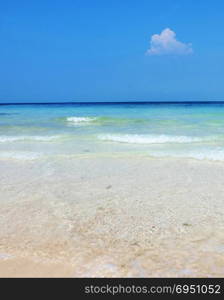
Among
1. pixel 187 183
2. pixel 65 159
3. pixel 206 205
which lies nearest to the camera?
pixel 206 205

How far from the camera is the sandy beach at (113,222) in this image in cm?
272

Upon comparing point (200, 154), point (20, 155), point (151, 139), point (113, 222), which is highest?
point (151, 139)

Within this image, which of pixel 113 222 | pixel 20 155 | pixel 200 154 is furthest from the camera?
pixel 20 155

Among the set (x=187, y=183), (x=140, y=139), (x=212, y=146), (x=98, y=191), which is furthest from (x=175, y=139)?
(x=98, y=191)

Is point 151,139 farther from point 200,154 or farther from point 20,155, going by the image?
point 20,155

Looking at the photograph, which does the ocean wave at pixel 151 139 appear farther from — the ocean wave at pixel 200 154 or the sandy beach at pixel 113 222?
the sandy beach at pixel 113 222

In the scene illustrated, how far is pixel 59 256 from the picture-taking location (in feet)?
9.52

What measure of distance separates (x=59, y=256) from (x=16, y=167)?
4238mm

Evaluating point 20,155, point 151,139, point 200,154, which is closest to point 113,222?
point 200,154

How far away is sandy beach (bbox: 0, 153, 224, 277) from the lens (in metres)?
2.72

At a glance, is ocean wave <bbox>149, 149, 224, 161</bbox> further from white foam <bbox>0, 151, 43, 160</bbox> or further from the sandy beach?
white foam <bbox>0, 151, 43, 160</bbox>

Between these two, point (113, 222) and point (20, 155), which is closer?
point (113, 222)

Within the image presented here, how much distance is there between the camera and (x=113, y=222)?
3680 millimetres
